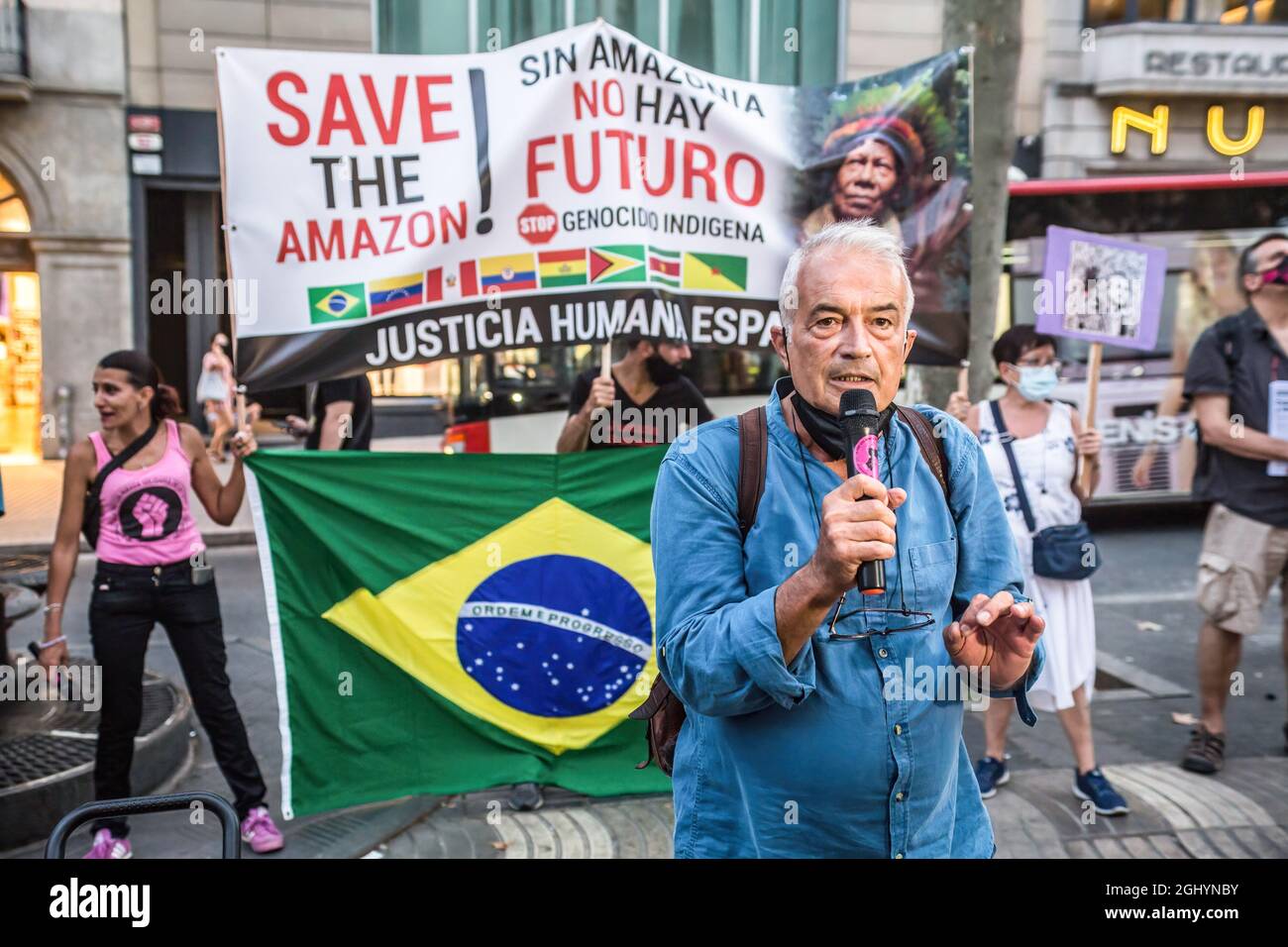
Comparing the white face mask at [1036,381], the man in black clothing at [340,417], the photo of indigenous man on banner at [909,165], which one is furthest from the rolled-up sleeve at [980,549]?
the man in black clothing at [340,417]

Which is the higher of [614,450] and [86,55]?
[86,55]

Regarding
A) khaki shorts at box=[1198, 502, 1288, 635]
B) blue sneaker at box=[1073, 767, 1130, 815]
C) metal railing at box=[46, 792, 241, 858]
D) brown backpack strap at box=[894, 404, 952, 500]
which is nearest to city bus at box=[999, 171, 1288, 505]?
khaki shorts at box=[1198, 502, 1288, 635]

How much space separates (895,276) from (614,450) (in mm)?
2567

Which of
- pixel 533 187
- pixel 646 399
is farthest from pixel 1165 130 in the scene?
pixel 533 187

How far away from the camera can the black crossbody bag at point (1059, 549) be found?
174 inches

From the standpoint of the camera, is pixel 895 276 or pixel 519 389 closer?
pixel 895 276

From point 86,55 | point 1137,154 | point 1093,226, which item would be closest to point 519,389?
point 1093,226

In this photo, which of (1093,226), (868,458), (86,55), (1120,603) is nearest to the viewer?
(868,458)

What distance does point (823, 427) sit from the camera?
1939 mm

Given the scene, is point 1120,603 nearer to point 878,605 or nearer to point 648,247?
point 648,247

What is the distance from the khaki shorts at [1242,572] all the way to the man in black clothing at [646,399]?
2467mm

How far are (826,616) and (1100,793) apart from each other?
123 inches
